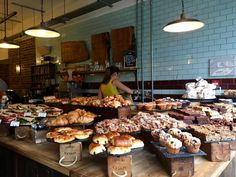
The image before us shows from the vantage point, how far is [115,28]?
Result: 5.84m

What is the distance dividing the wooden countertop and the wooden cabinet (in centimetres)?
630

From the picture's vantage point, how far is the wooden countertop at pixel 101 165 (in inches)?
53.8

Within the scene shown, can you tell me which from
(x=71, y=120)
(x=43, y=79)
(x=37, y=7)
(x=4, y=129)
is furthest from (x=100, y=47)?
(x=71, y=120)

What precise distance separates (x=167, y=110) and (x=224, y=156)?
3.67ft

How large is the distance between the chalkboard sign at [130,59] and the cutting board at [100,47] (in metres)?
0.81

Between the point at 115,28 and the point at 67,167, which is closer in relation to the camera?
the point at 67,167

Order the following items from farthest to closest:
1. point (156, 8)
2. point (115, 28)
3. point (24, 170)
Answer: point (115, 28) → point (156, 8) → point (24, 170)

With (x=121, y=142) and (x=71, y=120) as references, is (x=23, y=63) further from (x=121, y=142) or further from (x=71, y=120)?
(x=121, y=142)

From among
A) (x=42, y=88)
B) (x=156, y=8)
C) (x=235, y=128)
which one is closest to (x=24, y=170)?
(x=235, y=128)

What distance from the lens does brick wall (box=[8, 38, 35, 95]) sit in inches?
360

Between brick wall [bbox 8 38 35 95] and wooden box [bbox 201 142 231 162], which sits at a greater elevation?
brick wall [bbox 8 38 35 95]

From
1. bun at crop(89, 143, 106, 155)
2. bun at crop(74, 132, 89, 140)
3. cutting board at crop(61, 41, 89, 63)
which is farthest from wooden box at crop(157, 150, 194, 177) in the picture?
cutting board at crop(61, 41, 89, 63)

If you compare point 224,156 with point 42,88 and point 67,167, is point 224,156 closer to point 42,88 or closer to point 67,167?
point 67,167

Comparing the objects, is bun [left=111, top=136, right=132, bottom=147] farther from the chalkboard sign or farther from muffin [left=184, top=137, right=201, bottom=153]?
the chalkboard sign
